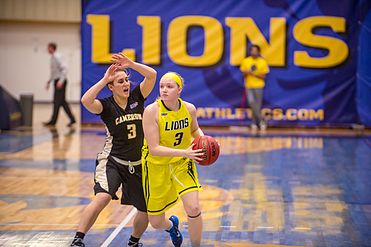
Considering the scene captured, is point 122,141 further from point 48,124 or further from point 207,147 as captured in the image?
point 48,124

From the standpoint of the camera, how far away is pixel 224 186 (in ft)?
33.9

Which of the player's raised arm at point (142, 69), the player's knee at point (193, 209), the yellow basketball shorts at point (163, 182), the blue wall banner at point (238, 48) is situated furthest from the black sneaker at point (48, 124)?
the player's knee at point (193, 209)

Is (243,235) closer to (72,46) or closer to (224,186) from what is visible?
(224,186)

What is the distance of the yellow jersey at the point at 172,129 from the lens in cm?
635

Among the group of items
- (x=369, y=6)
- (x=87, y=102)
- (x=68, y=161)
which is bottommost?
(x=68, y=161)

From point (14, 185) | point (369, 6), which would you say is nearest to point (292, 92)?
point (369, 6)

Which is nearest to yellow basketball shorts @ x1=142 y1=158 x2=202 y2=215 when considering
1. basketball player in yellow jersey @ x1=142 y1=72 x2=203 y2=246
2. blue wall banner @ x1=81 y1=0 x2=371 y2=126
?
basketball player in yellow jersey @ x1=142 y1=72 x2=203 y2=246

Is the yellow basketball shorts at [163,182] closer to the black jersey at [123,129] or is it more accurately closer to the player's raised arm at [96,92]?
the black jersey at [123,129]

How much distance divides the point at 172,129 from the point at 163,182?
46 centimetres

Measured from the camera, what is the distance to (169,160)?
6.43m

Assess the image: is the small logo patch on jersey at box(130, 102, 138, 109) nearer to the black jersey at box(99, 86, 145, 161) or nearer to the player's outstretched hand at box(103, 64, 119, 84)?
the black jersey at box(99, 86, 145, 161)

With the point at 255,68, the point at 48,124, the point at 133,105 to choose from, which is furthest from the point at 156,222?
the point at 48,124

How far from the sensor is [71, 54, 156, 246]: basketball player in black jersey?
6.61 metres

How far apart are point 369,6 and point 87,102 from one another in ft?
41.0
